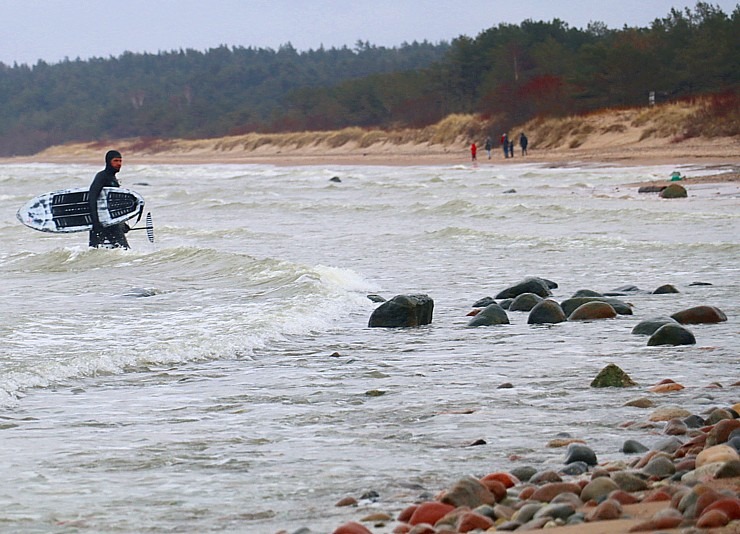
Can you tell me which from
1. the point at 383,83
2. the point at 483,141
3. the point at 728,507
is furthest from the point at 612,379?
the point at 383,83

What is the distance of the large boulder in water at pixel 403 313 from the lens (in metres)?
10.0

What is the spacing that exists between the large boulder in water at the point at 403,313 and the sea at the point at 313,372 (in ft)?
0.45

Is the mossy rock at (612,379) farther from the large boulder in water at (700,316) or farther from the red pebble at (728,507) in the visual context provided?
the red pebble at (728,507)

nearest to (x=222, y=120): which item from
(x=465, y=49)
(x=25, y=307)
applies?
(x=465, y=49)

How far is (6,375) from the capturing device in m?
7.70

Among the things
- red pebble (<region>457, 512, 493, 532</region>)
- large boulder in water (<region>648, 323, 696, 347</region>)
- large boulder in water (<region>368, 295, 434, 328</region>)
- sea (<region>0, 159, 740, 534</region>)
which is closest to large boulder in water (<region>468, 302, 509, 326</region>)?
sea (<region>0, 159, 740, 534</region>)

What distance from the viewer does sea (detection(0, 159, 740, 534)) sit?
496 centimetres

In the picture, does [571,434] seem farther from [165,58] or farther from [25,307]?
[165,58]

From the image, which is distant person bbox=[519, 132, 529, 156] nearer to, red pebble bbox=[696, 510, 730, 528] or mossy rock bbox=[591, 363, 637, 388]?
mossy rock bbox=[591, 363, 637, 388]

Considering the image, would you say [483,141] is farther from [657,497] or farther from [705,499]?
[705,499]

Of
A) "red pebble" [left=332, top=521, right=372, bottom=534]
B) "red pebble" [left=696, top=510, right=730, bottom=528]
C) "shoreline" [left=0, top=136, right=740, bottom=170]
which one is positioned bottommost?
"red pebble" [left=332, top=521, right=372, bottom=534]

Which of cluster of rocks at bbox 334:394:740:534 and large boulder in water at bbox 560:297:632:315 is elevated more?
cluster of rocks at bbox 334:394:740:534

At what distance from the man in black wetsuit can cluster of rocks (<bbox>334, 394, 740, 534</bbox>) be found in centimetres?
918

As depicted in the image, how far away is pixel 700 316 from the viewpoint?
9.39 metres
